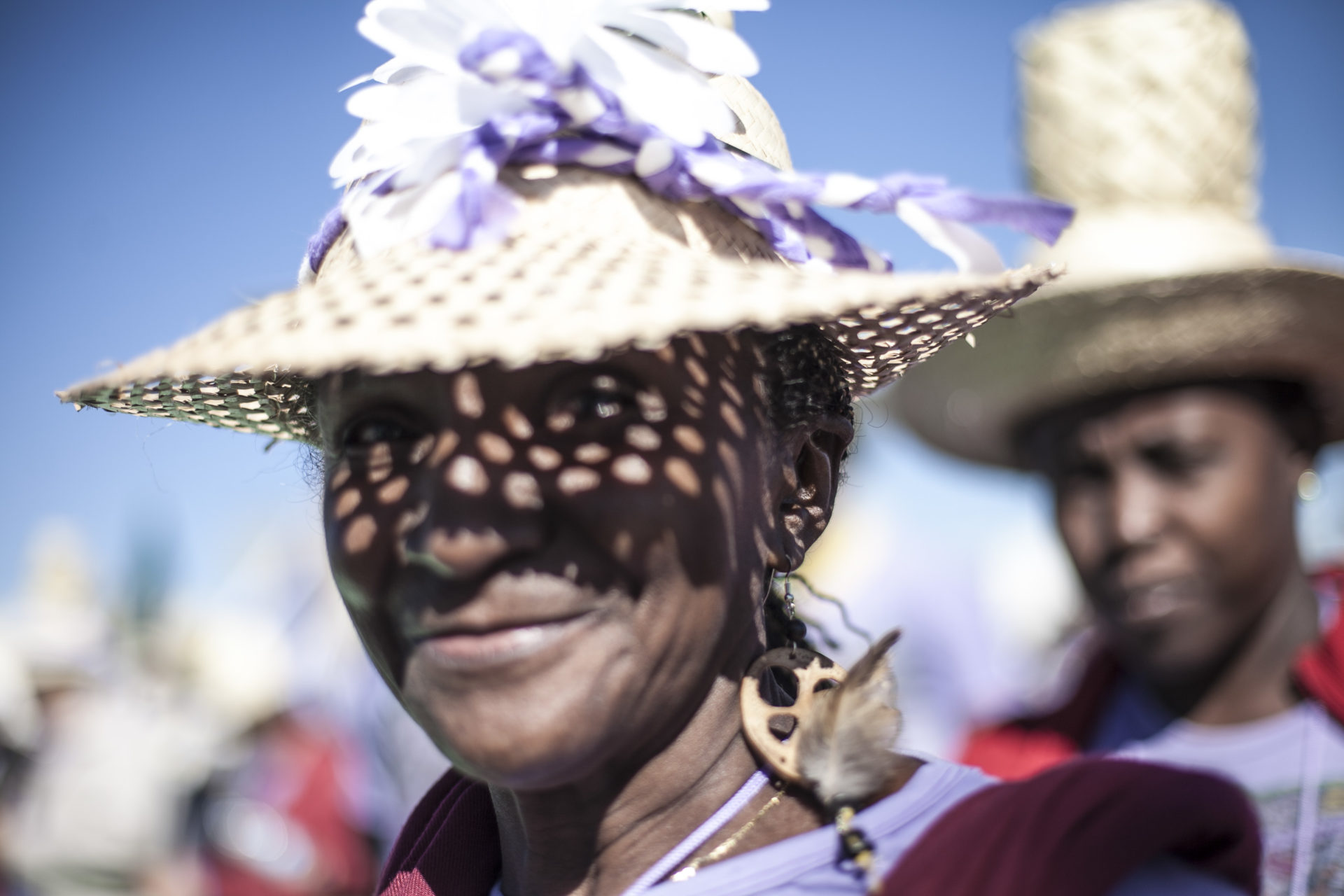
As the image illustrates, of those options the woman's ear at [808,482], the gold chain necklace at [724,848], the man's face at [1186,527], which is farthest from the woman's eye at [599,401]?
the man's face at [1186,527]

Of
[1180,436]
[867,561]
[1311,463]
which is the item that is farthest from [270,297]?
[867,561]

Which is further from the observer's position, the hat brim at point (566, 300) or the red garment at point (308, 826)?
the red garment at point (308, 826)

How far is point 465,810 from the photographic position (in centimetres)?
211

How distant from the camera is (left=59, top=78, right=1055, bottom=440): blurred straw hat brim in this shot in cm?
128

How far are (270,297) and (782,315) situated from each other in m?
0.71

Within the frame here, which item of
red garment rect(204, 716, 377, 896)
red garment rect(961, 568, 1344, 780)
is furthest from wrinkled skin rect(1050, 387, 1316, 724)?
red garment rect(204, 716, 377, 896)

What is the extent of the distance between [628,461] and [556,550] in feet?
0.50

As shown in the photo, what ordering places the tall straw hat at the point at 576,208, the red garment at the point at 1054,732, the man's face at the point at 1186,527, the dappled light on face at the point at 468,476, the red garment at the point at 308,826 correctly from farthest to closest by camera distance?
the red garment at the point at 308,826
the red garment at the point at 1054,732
the man's face at the point at 1186,527
the dappled light on face at the point at 468,476
the tall straw hat at the point at 576,208

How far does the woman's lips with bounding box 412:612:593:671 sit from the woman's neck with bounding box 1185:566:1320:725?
97.8 inches

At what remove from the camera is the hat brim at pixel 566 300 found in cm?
128

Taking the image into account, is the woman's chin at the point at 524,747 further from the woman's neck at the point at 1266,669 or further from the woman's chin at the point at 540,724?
the woman's neck at the point at 1266,669

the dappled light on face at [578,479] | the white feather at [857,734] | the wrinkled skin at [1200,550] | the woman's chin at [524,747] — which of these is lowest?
the wrinkled skin at [1200,550]

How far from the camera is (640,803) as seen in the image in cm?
172

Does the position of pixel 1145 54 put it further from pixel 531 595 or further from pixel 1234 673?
pixel 531 595
